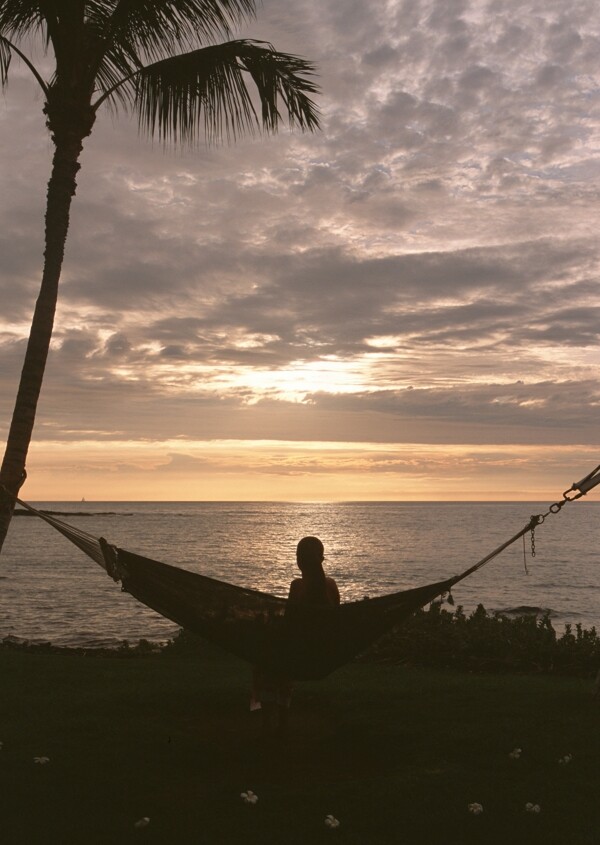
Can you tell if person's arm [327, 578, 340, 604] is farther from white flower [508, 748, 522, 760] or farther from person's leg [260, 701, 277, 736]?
white flower [508, 748, 522, 760]

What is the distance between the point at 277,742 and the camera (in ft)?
22.5

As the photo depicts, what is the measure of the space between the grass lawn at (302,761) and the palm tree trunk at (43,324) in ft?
7.51

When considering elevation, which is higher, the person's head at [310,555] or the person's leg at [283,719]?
the person's head at [310,555]

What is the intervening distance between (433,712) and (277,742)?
215cm

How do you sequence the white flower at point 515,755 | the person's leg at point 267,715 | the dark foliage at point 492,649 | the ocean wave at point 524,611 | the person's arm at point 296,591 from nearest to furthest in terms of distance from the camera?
the white flower at point 515,755 → the person's arm at point 296,591 → the person's leg at point 267,715 → the dark foliage at point 492,649 → the ocean wave at point 524,611

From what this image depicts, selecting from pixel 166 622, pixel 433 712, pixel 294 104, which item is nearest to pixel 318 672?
pixel 433 712

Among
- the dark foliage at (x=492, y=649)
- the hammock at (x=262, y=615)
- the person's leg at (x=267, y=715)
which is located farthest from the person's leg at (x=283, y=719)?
the dark foliage at (x=492, y=649)

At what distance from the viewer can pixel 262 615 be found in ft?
22.0

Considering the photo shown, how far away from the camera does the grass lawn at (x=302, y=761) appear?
16.4ft

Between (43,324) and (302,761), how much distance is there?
15.2 feet

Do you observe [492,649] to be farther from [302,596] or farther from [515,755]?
[302,596]

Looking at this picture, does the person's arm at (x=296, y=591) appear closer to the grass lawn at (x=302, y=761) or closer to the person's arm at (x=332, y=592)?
the person's arm at (x=332, y=592)

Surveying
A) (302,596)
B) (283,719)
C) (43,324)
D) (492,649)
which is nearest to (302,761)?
(283,719)

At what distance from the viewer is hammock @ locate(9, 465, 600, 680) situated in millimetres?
6535
